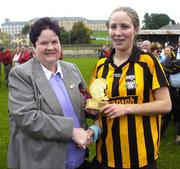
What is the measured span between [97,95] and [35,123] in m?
0.47

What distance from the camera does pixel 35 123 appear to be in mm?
2449

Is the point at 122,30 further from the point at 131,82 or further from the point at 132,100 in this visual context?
the point at 132,100

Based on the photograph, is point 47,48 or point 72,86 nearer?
point 47,48

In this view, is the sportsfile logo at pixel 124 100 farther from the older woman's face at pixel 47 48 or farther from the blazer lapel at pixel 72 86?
the older woman's face at pixel 47 48

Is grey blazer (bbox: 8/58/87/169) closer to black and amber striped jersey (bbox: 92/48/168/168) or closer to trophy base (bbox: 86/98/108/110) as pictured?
trophy base (bbox: 86/98/108/110)

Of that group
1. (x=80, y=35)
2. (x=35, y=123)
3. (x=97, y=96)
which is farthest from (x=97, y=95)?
(x=80, y=35)

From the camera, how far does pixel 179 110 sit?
6.62 m

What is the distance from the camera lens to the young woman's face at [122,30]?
262 cm

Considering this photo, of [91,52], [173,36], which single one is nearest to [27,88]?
[173,36]

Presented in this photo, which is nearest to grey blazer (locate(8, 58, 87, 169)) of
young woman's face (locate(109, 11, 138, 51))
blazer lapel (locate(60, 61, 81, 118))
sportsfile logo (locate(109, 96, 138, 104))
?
blazer lapel (locate(60, 61, 81, 118))

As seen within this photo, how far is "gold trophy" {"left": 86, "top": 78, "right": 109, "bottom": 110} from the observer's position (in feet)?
8.48

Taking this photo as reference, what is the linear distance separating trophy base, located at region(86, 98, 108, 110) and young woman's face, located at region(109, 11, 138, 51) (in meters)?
0.43

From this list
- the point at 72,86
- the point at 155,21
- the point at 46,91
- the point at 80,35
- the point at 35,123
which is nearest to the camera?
the point at 35,123

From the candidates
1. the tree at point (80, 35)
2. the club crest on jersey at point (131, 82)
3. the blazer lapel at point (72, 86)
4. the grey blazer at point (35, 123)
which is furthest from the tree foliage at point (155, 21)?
the grey blazer at point (35, 123)
